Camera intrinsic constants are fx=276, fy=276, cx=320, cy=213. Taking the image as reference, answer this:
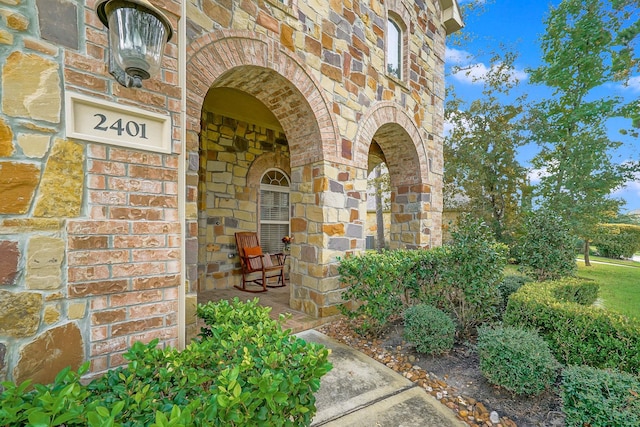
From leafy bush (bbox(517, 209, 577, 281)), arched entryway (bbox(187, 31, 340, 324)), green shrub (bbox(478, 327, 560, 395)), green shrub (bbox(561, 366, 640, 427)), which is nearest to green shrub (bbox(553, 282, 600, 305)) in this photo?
leafy bush (bbox(517, 209, 577, 281))

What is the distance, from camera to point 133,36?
1277 mm

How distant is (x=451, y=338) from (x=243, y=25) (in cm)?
363

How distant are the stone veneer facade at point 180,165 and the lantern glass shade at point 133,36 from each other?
16cm

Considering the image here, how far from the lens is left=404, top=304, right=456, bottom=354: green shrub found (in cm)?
259

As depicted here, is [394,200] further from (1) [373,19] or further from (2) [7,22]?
(2) [7,22]

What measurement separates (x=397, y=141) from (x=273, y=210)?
107 inches

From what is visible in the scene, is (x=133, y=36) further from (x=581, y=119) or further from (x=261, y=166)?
(x=581, y=119)

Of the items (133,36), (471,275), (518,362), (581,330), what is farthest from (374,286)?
(133,36)

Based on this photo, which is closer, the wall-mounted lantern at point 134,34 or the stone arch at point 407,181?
A: the wall-mounted lantern at point 134,34

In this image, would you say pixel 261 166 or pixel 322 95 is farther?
pixel 261 166

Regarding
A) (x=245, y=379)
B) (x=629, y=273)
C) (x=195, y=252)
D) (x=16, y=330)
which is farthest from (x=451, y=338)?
(x=629, y=273)

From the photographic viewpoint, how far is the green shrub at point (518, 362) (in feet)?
6.48

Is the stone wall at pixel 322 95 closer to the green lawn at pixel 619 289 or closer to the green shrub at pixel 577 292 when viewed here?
the green shrub at pixel 577 292

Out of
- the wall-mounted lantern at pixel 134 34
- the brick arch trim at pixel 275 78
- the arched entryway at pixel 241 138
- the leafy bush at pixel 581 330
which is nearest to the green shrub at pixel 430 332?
the leafy bush at pixel 581 330
